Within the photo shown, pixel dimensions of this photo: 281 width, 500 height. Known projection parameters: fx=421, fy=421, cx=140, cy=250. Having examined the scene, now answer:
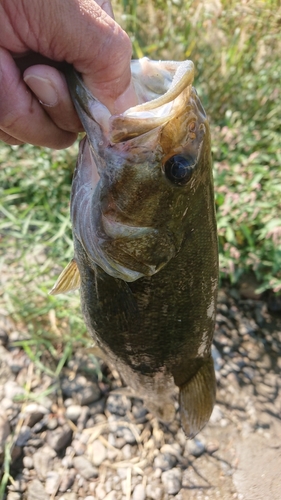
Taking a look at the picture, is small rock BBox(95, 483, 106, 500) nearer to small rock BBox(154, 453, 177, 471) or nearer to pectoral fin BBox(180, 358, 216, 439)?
small rock BBox(154, 453, 177, 471)

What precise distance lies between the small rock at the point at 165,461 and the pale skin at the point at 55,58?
1917mm

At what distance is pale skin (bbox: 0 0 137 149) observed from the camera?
1054 millimetres

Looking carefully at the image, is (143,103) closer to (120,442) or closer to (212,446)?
(120,442)

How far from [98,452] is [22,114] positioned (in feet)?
6.17

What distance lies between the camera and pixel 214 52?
11.3 feet

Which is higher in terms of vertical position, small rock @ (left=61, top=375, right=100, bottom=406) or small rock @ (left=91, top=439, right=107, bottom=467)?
small rock @ (left=61, top=375, right=100, bottom=406)

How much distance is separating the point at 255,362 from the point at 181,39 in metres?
2.51

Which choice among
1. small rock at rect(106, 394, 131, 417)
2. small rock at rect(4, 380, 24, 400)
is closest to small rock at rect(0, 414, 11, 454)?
small rock at rect(4, 380, 24, 400)

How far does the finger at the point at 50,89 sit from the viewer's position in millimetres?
1151

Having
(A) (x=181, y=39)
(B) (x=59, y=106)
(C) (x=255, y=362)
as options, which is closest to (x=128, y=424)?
(C) (x=255, y=362)

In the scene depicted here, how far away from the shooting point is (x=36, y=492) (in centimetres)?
217

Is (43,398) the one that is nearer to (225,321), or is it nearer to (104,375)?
(104,375)

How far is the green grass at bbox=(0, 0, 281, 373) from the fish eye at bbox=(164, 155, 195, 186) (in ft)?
5.08

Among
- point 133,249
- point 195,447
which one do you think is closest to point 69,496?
point 195,447
